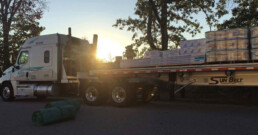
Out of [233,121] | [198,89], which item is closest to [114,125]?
[233,121]

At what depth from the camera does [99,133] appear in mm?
5770

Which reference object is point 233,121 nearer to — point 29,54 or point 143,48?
point 29,54

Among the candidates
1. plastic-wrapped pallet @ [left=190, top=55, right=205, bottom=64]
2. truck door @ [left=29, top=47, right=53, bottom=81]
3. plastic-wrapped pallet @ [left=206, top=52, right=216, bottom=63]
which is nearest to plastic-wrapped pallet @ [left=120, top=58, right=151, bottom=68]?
plastic-wrapped pallet @ [left=190, top=55, right=205, bottom=64]

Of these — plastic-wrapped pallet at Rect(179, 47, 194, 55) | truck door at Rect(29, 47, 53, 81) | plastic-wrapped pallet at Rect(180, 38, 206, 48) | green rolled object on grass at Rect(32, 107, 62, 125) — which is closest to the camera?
green rolled object on grass at Rect(32, 107, 62, 125)

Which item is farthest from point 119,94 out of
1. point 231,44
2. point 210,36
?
point 231,44

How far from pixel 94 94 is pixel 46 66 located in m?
3.41

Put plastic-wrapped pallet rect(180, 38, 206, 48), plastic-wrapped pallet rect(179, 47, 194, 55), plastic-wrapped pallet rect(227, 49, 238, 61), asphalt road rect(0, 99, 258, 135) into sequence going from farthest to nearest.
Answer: plastic-wrapped pallet rect(179, 47, 194, 55)
plastic-wrapped pallet rect(180, 38, 206, 48)
plastic-wrapped pallet rect(227, 49, 238, 61)
asphalt road rect(0, 99, 258, 135)

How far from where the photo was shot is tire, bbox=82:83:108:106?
10484 millimetres

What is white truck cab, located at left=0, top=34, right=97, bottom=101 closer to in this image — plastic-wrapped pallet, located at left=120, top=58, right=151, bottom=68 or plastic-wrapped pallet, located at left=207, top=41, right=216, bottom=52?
plastic-wrapped pallet, located at left=120, top=58, right=151, bottom=68

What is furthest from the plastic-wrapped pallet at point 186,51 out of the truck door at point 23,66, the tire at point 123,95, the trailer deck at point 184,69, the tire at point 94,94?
the truck door at point 23,66

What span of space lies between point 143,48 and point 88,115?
1451 centimetres

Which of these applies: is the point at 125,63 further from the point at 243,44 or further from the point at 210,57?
the point at 243,44

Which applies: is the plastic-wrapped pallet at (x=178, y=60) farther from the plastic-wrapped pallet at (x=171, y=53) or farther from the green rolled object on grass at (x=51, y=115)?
the green rolled object on grass at (x=51, y=115)

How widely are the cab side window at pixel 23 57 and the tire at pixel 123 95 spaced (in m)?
5.67
